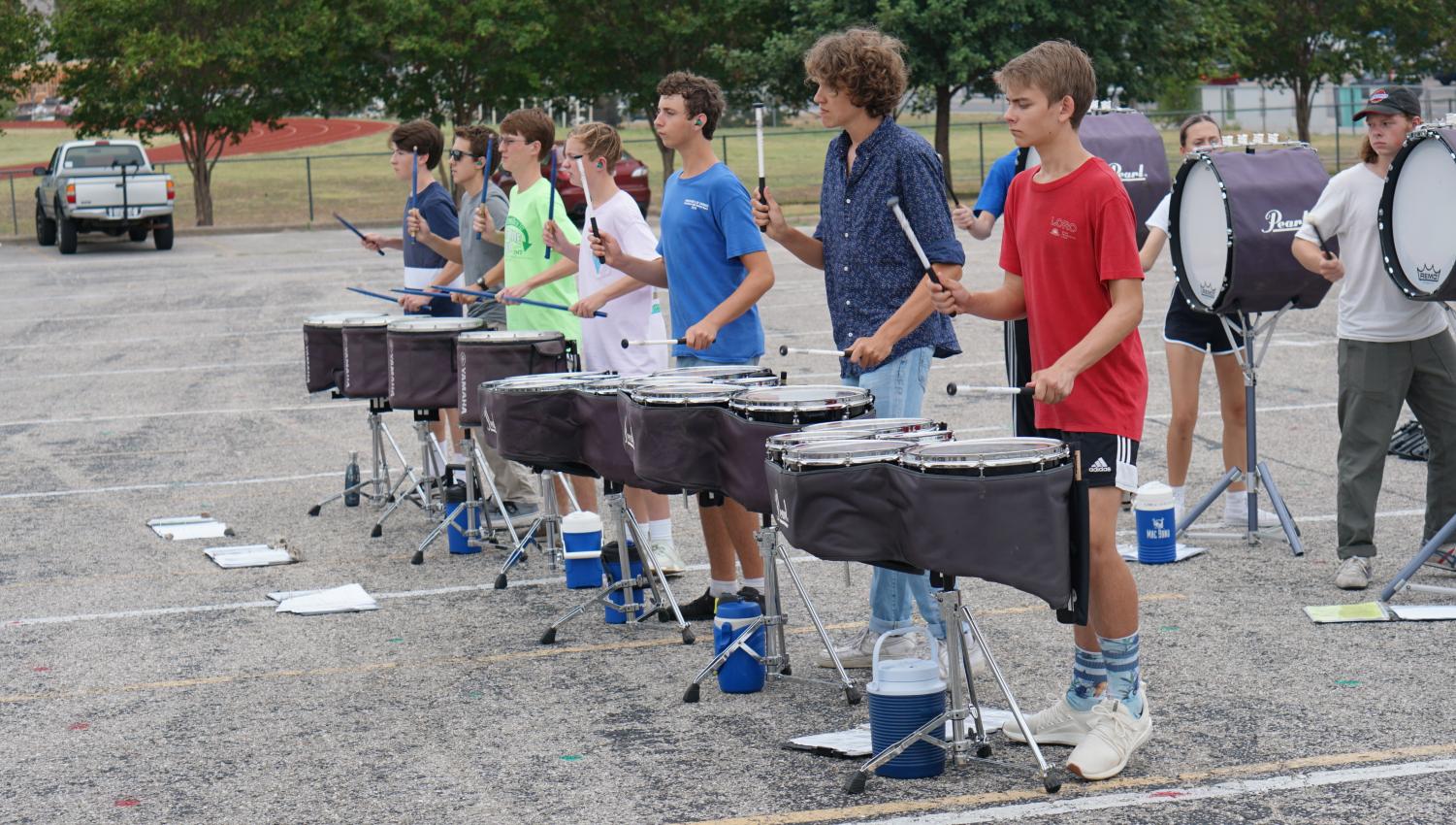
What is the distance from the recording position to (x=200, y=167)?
37406 millimetres

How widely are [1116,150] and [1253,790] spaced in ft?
24.5

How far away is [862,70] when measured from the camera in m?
6.04

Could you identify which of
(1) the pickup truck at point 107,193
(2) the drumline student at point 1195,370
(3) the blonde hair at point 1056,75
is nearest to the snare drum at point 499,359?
(2) the drumline student at point 1195,370

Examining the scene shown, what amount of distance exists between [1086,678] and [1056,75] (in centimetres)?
181

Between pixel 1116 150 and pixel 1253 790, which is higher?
pixel 1116 150

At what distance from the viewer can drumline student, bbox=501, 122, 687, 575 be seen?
7828 millimetres

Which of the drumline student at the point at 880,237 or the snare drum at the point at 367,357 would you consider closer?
the drumline student at the point at 880,237

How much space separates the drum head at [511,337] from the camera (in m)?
8.19

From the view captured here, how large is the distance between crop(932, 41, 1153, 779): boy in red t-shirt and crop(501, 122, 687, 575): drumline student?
2669mm

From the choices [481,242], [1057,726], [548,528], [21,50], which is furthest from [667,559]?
[21,50]

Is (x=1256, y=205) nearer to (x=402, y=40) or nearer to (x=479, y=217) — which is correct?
(x=479, y=217)

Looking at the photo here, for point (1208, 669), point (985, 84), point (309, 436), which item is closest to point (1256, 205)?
point (1208, 669)

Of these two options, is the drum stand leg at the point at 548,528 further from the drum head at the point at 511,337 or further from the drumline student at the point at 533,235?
the drum head at the point at 511,337

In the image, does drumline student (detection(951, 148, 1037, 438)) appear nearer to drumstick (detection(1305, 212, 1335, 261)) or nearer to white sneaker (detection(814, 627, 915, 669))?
white sneaker (detection(814, 627, 915, 669))
